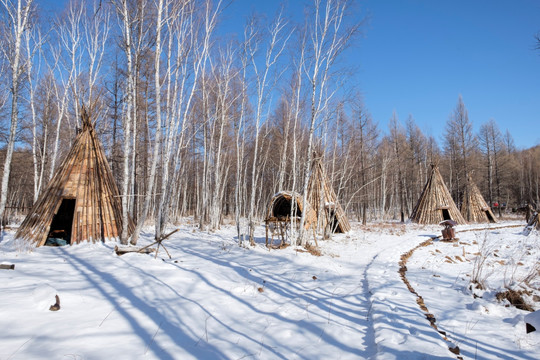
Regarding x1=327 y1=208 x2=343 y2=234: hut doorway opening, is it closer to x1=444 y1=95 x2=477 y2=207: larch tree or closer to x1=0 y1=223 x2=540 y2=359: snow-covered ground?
x1=0 y1=223 x2=540 y2=359: snow-covered ground

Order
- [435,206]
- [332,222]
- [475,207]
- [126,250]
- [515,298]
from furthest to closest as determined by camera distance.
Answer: [475,207] → [435,206] → [332,222] → [126,250] → [515,298]

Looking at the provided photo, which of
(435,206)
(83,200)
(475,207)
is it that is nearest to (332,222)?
(83,200)

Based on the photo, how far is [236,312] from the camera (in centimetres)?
377

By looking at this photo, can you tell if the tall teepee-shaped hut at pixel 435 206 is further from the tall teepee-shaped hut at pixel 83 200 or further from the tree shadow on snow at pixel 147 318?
the tree shadow on snow at pixel 147 318

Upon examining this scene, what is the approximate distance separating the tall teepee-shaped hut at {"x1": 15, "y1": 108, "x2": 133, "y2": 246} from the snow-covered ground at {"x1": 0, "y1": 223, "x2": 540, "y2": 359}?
3.48 feet

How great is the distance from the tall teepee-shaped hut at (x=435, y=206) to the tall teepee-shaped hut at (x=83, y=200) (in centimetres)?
1923

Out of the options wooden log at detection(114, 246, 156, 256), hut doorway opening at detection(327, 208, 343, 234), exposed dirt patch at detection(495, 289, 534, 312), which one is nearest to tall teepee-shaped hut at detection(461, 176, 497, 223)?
hut doorway opening at detection(327, 208, 343, 234)

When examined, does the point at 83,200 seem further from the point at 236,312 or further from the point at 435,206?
the point at 435,206

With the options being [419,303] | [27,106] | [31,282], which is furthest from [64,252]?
[27,106]

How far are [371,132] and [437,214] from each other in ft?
24.1

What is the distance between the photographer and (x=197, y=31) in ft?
30.3

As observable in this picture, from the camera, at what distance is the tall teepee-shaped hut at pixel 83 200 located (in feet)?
24.5

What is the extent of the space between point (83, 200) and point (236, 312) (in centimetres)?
619

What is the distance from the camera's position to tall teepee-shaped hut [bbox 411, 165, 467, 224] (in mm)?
20094
